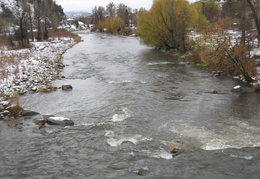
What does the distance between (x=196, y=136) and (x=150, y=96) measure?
6.33 metres

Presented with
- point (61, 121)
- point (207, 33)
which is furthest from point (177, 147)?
point (207, 33)

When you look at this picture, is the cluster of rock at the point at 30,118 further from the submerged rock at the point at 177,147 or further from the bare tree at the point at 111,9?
the bare tree at the point at 111,9

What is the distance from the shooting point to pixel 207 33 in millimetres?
19781

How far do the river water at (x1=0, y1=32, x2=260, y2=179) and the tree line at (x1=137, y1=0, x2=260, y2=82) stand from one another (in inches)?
109

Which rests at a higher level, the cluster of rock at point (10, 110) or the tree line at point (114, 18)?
the tree line at point (114, 18)

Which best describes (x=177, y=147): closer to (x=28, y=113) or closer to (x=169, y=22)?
(x=28, y=113)

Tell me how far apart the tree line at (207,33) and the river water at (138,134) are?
2.76m

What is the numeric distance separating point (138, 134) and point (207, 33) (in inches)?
501

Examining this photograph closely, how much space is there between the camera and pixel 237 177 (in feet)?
25.8

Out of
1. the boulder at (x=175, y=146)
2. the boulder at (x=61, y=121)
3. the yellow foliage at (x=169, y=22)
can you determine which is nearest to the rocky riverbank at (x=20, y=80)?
the boulder at (x=61, y=121)

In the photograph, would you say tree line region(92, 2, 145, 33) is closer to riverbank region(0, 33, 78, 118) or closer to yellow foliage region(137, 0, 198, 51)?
yellow foliage region(137, 0, 198, 51)

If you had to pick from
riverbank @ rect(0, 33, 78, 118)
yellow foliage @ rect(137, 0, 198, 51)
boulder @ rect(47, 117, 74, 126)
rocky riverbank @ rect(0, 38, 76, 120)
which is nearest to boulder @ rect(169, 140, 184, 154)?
boulder @ rect(47, 117, 74, 126)

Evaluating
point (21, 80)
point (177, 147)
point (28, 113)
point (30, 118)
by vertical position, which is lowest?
point (177, 147)

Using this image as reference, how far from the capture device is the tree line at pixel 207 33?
62.6 ft
